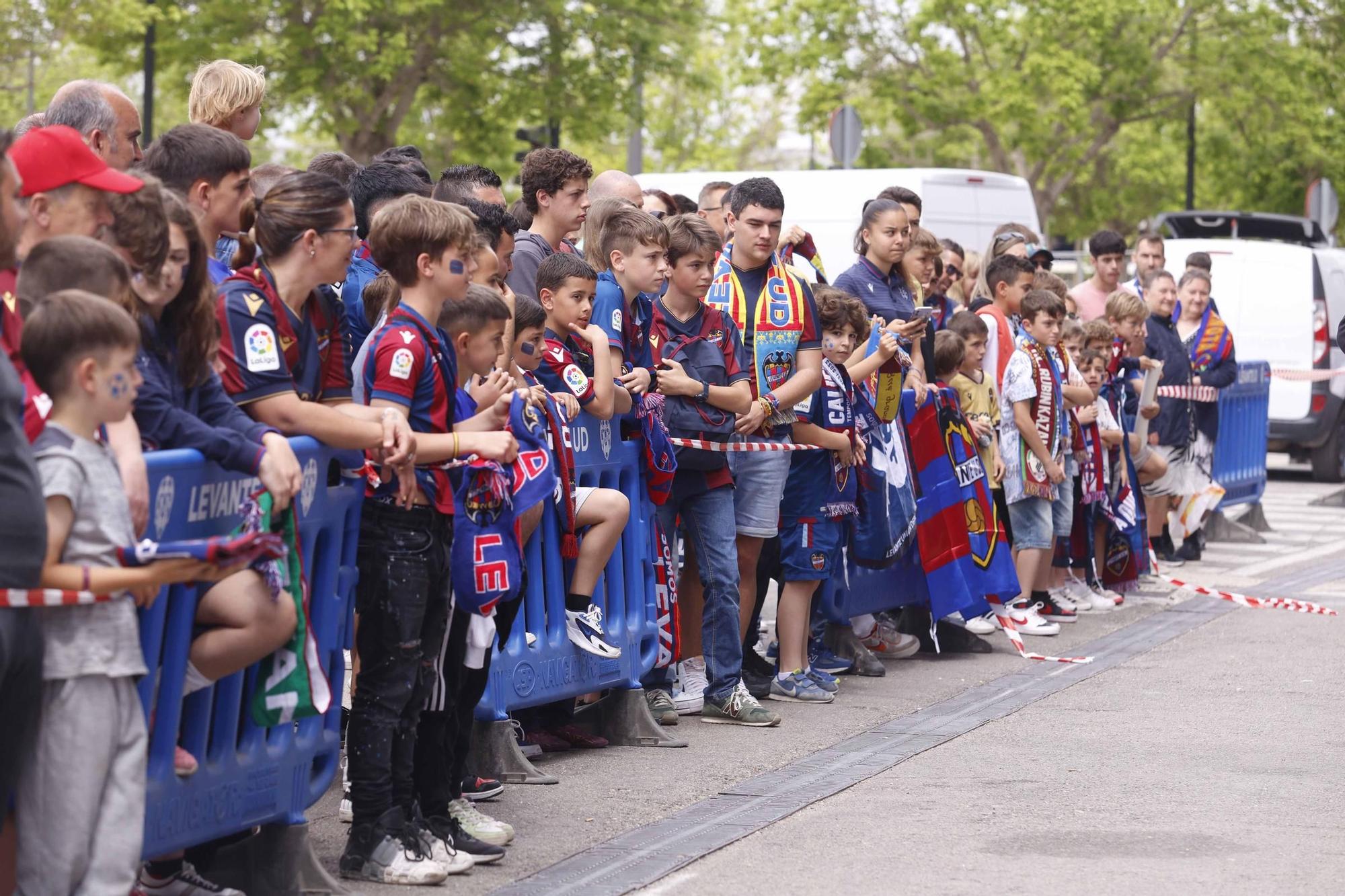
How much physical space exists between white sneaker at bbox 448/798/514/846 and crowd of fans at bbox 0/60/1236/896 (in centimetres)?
1

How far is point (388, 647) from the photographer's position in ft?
17.1

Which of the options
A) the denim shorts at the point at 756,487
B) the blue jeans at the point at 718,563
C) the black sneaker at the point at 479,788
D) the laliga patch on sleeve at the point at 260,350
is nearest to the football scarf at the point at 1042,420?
the denim shorts at the point at 756,487

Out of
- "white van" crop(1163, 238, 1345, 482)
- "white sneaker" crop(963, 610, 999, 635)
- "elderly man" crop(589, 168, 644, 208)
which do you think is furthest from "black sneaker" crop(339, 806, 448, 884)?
"white van" crop(1163, 238, 1345, 482)

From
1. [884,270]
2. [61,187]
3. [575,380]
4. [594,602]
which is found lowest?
[594,602]

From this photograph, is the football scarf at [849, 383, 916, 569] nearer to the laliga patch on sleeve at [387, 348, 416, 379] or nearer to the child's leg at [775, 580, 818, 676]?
the child's leg at [775, 580, 818, 676]

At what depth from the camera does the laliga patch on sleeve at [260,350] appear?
195 inches

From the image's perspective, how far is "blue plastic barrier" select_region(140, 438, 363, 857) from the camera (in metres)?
4.47

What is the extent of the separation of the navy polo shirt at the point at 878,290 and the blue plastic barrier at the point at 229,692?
4.52 metres

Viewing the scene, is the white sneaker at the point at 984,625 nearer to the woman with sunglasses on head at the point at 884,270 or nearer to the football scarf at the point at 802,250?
the woman with sunglasses on head at the point at 884,270

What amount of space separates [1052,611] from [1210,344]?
4.05 m

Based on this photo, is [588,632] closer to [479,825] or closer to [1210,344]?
[479,825]

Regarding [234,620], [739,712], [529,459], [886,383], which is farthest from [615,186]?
[234,620]

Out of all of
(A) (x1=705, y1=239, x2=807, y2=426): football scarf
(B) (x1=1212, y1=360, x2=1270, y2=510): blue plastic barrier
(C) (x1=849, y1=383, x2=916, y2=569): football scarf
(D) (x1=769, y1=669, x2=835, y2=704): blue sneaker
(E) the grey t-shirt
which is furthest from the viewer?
(B) (x1=1212, y1=360, x2=1270, y2=510): blue plastic barrier

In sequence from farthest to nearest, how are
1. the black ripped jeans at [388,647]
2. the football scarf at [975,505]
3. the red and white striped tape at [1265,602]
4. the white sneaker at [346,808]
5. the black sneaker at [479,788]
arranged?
the red and white striped tape at [1265,602] → the football scarf at [975,505] → the black sneaker at [479,788] → the white sneaker at [346,808] → the black ripped jeans at [388,647]
